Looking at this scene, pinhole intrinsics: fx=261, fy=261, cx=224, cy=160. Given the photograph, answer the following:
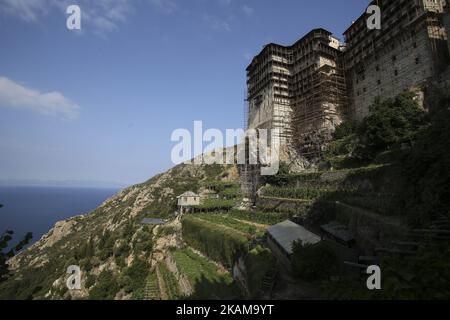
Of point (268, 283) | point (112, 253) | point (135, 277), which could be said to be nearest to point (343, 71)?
point (268, 283)

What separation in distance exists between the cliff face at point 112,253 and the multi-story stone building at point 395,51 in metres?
36.3

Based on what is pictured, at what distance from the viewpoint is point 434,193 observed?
13945 millimetres

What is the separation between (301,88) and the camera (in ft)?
188

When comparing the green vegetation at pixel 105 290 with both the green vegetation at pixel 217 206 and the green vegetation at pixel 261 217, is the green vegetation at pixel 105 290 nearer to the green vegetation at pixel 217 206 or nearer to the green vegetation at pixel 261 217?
the green vegetation at pixel 217 206

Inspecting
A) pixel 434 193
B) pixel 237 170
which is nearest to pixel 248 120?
pixel 237 170

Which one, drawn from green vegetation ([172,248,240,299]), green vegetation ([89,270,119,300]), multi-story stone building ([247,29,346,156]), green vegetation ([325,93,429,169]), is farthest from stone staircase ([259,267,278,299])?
multi-story stone building ([247,29,346,156])

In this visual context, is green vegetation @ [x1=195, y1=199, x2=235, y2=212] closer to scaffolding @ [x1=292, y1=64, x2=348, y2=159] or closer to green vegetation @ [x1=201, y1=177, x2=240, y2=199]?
green vegetation @ [x1=201, y1=177, x2=240, y2=199]

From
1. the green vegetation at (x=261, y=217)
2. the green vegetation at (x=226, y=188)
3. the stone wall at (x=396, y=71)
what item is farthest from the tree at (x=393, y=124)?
the green vegetation at (x=226, y=188)

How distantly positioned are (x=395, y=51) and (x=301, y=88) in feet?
61.3

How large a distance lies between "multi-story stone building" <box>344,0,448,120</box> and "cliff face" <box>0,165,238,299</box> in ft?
119

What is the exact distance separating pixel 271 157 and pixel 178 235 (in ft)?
78.1

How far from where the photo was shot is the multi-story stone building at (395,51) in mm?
37062
